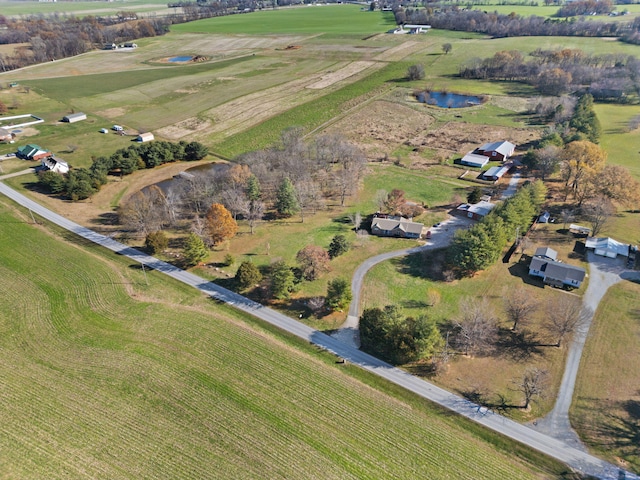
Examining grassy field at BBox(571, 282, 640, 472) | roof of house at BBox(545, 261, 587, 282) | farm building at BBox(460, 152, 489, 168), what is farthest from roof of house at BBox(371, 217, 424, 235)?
farm building at BBox(460, 152, 489, 168)

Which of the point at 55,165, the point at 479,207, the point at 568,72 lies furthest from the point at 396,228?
the point at 568,72

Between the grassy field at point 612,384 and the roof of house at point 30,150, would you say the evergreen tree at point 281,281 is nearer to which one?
the grassy field at point 612,384

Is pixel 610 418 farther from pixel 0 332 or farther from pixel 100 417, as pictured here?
pixel 0 332

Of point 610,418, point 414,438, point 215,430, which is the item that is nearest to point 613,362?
point 610,418

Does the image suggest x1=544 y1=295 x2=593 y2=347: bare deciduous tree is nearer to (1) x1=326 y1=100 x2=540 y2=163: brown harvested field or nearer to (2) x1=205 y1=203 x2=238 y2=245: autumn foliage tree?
(2) x1=205 y1=203 x2=238 y2=245: autumn foliage tree

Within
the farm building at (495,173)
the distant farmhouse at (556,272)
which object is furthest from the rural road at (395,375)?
the farm building at (495,173)
